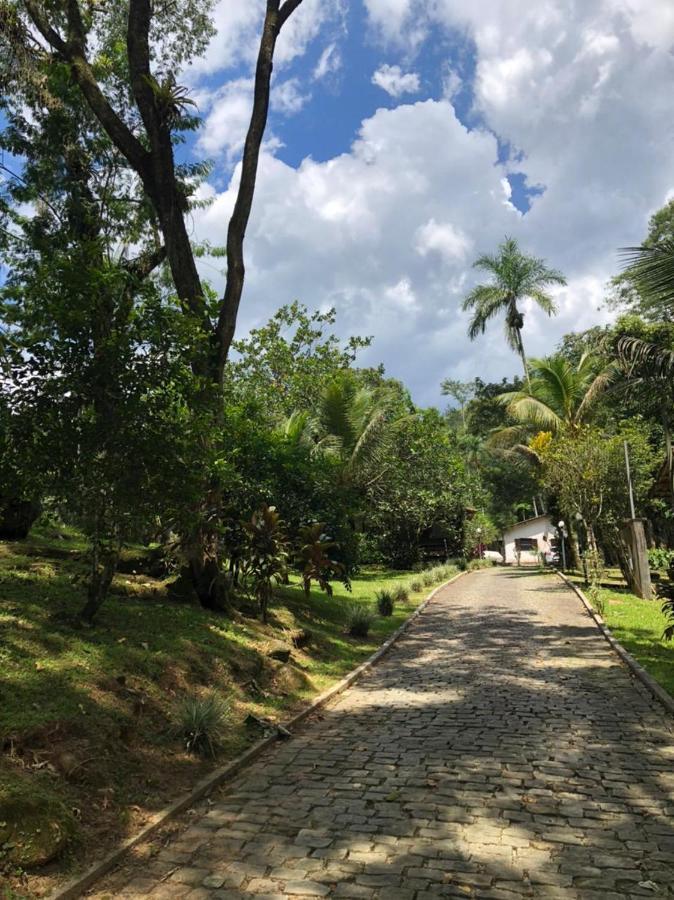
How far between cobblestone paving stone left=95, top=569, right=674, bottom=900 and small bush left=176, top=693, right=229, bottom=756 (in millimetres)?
504

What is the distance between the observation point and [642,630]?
12570 millimetres

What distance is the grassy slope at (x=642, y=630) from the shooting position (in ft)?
30.8

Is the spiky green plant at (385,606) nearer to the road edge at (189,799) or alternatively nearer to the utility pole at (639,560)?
the road edge at (189,799)

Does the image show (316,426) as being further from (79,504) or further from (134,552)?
(79,504)

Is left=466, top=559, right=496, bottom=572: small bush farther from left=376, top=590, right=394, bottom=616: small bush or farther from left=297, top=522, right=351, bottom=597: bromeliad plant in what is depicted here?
left=297, top=522, right=351, bottom=597: bromeliad plant

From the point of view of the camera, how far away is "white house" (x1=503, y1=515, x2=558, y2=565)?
5274cm

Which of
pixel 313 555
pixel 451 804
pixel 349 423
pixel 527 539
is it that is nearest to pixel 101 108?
pixel 313 555

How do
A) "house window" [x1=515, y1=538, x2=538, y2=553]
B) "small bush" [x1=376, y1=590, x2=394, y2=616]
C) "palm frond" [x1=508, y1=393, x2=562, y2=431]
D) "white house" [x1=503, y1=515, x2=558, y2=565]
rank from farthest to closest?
"white house" [x1=503, y1=515, x2=558, y2=565], "house window" [x1=515, y1=538, x2=538, y2=553], "palm frond" [x1=508, y1=393, x2=562, y2=431], "small bush" [x1=376, y1=590, x2=394, y2=616]

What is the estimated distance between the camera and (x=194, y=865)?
406cm

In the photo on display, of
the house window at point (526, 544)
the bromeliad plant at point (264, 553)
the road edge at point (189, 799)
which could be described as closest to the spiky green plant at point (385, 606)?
the bromeliad plant at point (264, 553)

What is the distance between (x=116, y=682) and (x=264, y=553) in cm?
471

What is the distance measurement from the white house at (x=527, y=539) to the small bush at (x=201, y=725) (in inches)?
1820

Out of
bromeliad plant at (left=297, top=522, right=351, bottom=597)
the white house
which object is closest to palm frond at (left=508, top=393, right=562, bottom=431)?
bromeliad plant at (left=297, top=522, right=351, bottom=597)

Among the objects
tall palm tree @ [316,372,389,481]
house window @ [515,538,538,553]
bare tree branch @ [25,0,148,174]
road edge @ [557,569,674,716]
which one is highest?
bare tree branch @ [25,0,148,174]
